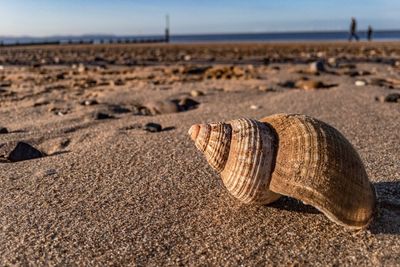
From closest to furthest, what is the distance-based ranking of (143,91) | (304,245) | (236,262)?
1. (236,262)
2. (304,245)
3. (143,91)

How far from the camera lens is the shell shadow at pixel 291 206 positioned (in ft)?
9.14

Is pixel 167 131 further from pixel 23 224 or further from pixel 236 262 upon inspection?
pixel 236 262

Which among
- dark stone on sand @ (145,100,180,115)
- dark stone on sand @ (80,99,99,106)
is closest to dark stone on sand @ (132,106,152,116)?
dark stone on sand @ (145,100,180,115)

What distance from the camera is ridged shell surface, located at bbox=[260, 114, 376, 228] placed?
232 cm

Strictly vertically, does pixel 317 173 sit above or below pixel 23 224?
above

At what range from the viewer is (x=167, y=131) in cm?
496

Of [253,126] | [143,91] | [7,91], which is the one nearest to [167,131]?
[253,126]

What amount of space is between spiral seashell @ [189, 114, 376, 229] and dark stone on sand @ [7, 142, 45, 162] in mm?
1799

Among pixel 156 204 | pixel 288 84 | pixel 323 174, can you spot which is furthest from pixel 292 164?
pixel 288 84

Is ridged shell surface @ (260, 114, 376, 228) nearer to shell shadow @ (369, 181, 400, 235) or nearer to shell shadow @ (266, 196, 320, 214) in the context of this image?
shell shadow @ (369, 181, 400, 235)

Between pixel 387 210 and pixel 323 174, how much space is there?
2.16ft

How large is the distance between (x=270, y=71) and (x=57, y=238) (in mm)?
9645

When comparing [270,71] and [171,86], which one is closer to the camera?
[171,86]

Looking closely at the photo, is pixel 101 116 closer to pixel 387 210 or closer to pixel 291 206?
pixel 291 206
